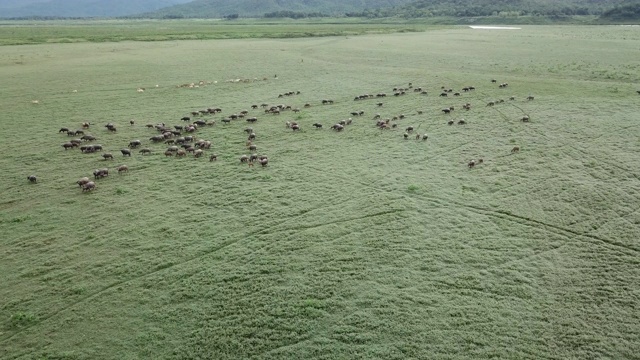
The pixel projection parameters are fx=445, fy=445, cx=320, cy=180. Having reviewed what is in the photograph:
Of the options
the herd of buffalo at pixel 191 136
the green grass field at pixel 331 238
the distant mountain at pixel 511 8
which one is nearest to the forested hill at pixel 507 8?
the distant mountain at pixel 511 8

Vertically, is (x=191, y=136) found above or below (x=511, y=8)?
below

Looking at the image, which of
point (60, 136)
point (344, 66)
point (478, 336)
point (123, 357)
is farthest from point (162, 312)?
point (344, 66)

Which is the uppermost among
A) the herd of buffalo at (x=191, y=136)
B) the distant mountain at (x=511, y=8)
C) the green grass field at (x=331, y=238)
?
the distant mountain at (x=511, y=8)

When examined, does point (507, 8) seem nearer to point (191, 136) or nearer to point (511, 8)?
point (511, 8)

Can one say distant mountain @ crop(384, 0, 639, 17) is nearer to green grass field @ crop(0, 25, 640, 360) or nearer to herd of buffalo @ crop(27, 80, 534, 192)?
green grass field @ crop(0, 25, 640, 360)

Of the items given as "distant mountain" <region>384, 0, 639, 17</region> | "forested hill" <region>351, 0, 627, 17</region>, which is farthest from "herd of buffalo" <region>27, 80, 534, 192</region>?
"distant mountain" <region>384, 0, 639, 17</region>

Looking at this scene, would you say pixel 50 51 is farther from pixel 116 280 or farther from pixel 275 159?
pixel 116 280

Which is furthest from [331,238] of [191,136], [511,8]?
[511,8]

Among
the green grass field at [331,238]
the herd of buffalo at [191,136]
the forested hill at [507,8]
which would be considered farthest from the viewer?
the forested hill at [507,8]

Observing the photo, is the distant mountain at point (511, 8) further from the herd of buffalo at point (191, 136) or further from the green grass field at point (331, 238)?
the herd of buffalo at point (191, 136)
